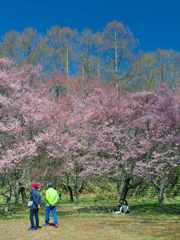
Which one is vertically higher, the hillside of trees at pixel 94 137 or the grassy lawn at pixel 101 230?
the hillside of trees at pixel 94 137

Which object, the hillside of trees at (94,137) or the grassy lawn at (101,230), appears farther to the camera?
the hillside of trees at (94,137)

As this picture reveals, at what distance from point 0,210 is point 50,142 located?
17.7ft

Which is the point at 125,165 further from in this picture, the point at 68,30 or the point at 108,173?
the point at 68,30

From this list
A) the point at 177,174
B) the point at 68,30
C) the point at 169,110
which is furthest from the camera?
the point at 68,30

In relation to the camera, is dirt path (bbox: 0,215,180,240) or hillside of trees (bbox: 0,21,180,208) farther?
hillside of trees (bbox: 0,21,180,208)

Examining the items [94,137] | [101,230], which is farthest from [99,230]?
[94,137]

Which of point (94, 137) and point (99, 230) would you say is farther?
point (94, 137)

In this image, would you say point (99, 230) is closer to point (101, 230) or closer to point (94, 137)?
point (101, 230)

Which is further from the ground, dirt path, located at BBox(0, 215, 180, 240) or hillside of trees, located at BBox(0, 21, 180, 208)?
hillside of trees, located at BBox(0, 21, 180, 208)

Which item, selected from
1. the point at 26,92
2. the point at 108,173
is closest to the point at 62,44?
the point at 26,92

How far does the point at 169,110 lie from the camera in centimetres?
2356

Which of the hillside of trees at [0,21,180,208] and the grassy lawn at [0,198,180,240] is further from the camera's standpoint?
the hillside of trees at [0,21,180,208]

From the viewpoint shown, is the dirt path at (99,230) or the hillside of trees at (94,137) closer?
the dirt path at (99,230)

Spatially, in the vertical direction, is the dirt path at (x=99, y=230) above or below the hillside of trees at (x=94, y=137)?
below
